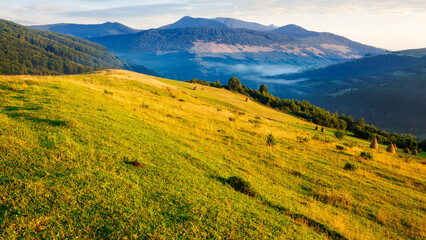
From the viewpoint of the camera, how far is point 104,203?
569cm

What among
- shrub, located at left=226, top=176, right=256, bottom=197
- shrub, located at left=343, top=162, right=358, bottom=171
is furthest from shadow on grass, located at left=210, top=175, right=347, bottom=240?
shrub, located at left=343, top=162, right=358, bottom=171

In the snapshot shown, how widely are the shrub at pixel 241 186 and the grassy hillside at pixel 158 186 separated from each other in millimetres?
89

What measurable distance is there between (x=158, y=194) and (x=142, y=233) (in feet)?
5.58

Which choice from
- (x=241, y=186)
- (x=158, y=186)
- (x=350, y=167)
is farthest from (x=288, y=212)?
(x=350, y=167)

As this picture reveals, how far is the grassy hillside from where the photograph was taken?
17.3 ft

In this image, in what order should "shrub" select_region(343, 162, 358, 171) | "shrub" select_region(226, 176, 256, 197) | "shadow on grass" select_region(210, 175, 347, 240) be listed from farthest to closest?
1. "shrub" select_region(343, 162, 358, 171)
2. "shrub" select_region(226, 176, 256, 197)
3. "shadow on grass" select_region(210, 175, 347, 240)

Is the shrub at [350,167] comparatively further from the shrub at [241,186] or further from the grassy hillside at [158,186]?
the shrub at [241,186]

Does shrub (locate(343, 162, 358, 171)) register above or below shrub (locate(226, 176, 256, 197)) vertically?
below

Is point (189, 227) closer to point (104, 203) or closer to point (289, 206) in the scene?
point (104, 203)

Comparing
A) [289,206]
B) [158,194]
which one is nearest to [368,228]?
[289,206]

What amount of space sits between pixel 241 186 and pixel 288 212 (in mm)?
2020

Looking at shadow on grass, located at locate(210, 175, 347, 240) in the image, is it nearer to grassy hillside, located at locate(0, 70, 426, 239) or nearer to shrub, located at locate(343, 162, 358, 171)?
grassy hillside, located at locate(0, 70, 426, 239)

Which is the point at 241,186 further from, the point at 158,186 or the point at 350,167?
the point at 350,167

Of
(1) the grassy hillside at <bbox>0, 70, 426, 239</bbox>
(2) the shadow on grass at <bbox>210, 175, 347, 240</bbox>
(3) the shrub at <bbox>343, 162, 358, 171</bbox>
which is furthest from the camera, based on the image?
(3) the shrub at <bbox>343, 162, 358, 171</bbox>
